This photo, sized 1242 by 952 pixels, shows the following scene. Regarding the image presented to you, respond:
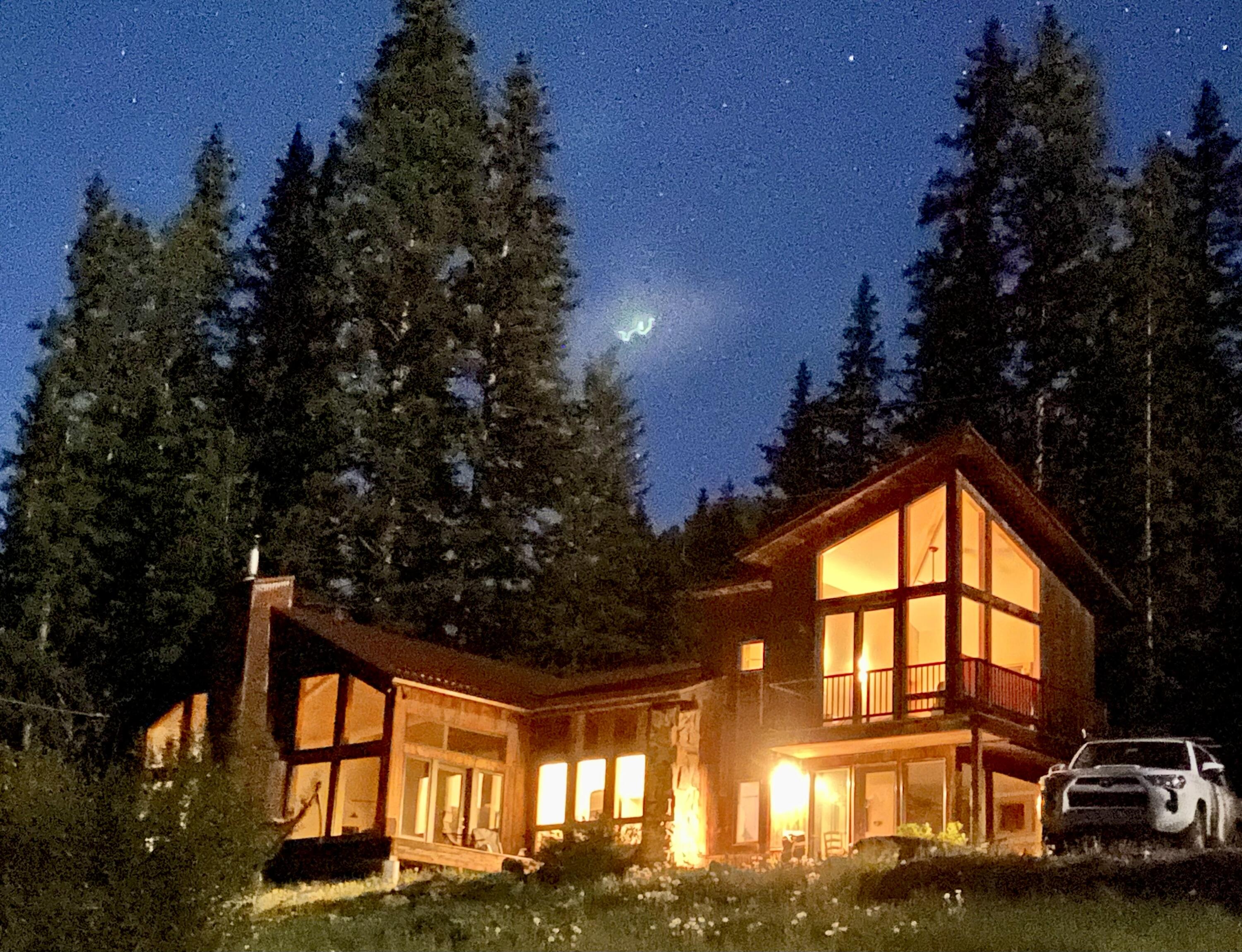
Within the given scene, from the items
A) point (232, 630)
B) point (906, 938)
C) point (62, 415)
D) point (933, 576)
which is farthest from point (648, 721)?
point (62, 415)

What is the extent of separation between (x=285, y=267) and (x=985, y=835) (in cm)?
3284

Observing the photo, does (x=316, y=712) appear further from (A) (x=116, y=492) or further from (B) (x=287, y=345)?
(B) (x=287, y=345)

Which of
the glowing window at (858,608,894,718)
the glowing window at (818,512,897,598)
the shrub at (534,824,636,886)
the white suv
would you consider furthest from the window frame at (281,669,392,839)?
the white suv

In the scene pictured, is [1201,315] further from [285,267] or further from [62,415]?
[62,415]

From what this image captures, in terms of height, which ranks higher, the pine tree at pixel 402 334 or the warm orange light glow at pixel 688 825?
the pine tree at pixel 402 334

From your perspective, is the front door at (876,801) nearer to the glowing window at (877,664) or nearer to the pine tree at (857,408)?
the glowing window at (877,664)

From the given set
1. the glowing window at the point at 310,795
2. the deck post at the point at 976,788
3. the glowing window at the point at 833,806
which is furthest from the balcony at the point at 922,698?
the glowing window at the point at 310,795

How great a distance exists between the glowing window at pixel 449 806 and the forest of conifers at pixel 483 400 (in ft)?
42.1

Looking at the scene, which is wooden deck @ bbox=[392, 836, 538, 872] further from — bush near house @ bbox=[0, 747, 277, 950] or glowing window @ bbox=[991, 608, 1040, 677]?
bush near house @ bbox=[0, 747, 277, 950]

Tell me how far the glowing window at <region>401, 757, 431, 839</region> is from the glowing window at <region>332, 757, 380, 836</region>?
27.1 inches

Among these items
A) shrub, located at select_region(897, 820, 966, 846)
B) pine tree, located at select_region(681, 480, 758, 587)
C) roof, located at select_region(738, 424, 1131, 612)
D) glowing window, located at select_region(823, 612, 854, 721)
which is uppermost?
pine tree, located at select_region(681, 480, 758, 587)

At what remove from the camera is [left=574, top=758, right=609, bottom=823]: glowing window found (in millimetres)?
31922

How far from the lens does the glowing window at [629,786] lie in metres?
31.6

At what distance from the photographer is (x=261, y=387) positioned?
50562 millimetres
